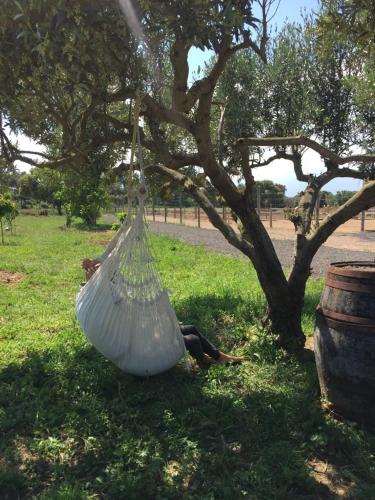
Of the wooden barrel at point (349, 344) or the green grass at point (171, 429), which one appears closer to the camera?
the green grass at point (171, 429)

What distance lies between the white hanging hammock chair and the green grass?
318 mm

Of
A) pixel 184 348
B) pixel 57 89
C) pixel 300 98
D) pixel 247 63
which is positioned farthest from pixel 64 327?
pixel 300 98

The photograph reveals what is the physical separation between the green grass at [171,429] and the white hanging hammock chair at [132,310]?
0.32 metres

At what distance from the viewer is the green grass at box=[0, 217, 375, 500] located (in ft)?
8.95

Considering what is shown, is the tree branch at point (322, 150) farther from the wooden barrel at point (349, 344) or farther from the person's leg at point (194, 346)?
the person's leg at point (194, 346)

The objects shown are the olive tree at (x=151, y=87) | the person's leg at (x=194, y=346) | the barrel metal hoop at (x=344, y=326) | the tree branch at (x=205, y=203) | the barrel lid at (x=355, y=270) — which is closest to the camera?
the olive tree at (x=151, y=87)

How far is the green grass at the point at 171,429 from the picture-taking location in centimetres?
273

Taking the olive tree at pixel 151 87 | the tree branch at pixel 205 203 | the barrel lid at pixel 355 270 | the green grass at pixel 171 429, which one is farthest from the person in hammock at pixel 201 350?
the barrel lid at pixel 355 270

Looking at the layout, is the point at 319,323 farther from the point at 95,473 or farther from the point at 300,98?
the point at 300,98

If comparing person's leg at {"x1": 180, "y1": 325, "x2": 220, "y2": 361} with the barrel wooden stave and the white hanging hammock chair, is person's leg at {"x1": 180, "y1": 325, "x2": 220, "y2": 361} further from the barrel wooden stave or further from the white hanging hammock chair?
the barrel wooden stave

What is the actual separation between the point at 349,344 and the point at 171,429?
1.34m

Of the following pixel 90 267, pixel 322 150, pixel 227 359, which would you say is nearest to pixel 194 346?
pixel 227 359

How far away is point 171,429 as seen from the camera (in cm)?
333

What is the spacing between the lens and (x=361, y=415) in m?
3.30
